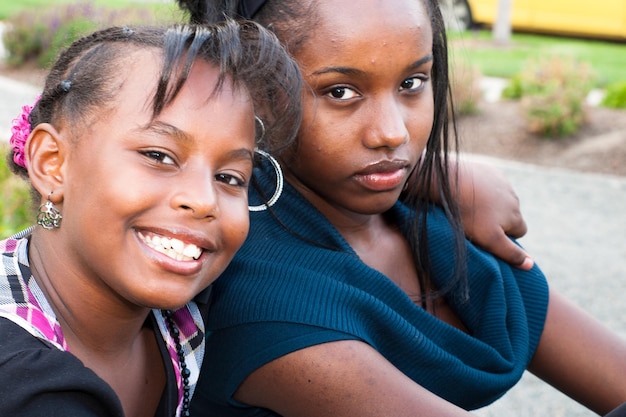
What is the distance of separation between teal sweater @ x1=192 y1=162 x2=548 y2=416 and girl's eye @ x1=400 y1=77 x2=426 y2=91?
360 mm

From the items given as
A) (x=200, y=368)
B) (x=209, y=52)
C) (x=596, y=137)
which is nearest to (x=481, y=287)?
(x=200, y=368)

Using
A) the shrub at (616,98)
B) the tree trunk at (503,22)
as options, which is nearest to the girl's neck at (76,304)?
the shrub at (616,98)

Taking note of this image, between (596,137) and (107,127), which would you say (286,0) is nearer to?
(107,127)

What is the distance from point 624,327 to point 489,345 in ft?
9.49

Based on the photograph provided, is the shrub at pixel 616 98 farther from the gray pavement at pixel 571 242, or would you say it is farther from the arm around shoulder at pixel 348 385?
the arm around shoulder at pixel 348 385

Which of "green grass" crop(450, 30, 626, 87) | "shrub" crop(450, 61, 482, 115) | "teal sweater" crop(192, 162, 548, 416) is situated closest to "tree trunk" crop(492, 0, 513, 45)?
"green grass" crop(450, 30, 626, 87)

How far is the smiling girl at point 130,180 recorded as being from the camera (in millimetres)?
1745

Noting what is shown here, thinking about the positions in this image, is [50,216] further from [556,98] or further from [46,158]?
[556,98]

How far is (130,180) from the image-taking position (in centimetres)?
174

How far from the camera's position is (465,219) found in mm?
2467

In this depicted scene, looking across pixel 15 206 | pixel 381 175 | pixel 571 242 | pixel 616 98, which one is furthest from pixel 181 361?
pixel 616 98

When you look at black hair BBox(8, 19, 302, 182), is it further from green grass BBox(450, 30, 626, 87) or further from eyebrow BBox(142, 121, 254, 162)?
green grass BBox(450, 30, 626, 87)

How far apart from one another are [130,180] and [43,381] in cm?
42

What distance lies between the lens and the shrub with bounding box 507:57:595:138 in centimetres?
802
